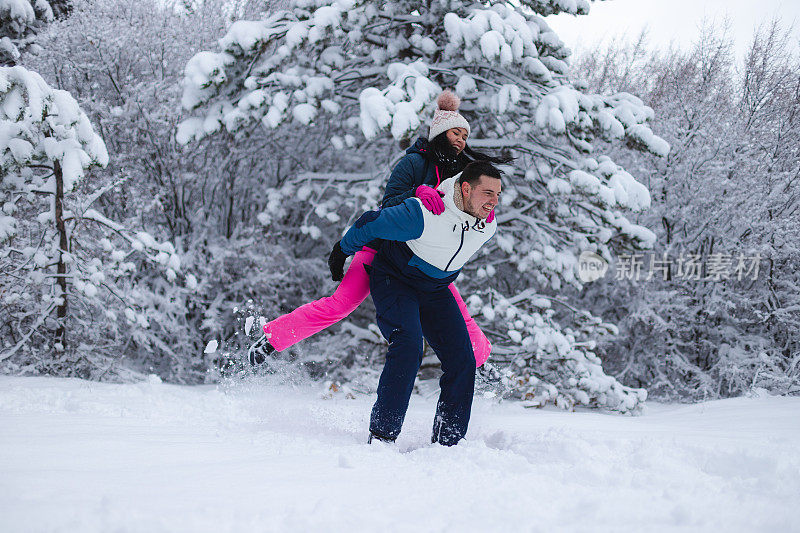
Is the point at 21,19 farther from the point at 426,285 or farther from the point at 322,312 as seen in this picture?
the point at 426,285

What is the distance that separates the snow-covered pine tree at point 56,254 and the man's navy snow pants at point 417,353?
8.56 ft

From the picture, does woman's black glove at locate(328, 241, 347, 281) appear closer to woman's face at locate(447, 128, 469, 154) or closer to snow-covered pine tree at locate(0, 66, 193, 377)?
woman's face at locate(447, 128, 469, 154)

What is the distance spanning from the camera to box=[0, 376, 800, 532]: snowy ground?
4.06ft

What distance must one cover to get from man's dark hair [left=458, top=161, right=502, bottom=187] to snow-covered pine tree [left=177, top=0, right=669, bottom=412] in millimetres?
2108

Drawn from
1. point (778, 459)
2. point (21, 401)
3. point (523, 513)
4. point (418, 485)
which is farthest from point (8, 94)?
point (778, 459)

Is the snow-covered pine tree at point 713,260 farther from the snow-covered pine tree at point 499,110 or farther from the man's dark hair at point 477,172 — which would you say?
the man's dark hair at point 477,172

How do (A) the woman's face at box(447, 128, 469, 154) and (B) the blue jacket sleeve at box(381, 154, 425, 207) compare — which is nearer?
(B) the blue jacket sleeve at box(381, 154, 425, 207)

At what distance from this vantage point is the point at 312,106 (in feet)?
16.6

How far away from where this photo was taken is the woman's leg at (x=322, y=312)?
2.72 meters

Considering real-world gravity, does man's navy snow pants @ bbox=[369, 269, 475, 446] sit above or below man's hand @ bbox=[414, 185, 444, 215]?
below

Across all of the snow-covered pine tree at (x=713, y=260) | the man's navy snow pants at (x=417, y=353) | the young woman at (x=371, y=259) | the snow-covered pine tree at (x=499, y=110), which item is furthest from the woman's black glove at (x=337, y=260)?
the snow-covered pine tree at (x=713, y=260)

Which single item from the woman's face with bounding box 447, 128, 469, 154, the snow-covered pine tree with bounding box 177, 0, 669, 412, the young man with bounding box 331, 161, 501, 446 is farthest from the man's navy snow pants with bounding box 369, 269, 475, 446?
the snow-covered pine tree with bounding box 177, 0, 669, 412

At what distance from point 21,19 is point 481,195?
24.8 feet

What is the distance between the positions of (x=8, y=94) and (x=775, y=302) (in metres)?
9.26
